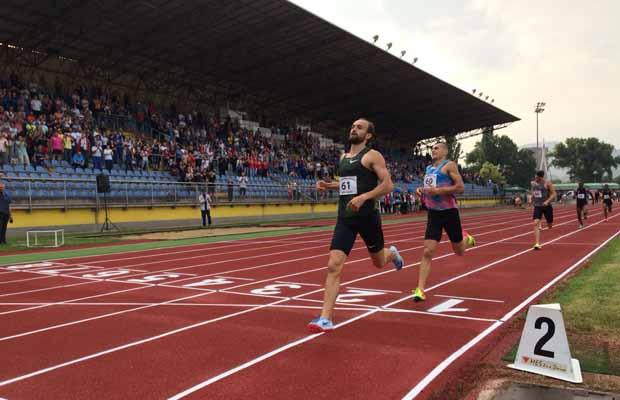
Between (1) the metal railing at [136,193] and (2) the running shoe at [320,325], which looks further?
(1) the metal railing at [136,193]

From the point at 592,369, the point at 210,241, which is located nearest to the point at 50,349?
the point at 592,369

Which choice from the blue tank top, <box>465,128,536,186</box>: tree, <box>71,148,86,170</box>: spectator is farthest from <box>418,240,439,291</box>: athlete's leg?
<box>465,128,536,186</box>: tree

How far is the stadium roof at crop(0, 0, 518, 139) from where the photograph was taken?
2627 cm

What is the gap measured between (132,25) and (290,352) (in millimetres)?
26823

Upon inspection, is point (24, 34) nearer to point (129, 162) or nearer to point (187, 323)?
point (129, 162)

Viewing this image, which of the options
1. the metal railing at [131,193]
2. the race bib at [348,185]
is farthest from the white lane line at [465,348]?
the metal railing at [131,193]

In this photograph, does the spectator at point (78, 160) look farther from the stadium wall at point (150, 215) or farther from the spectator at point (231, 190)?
the spectator at point (231, 190)

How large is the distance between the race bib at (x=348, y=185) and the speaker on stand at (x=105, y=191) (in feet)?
52.2

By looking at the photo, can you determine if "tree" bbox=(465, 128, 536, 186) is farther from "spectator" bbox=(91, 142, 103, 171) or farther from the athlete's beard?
the athlete's beard

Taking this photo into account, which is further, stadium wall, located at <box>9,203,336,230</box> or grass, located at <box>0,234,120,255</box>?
stadium wall, located at <box>9,203,336,230</box>

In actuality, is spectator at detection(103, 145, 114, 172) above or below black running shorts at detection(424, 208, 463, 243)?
above

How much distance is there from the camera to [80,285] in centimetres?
866

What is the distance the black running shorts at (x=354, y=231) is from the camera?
218 inches

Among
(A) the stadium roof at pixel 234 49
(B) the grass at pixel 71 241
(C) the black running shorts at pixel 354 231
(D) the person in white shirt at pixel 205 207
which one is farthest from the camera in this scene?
(A) the stadium roof at pixel 234 49
